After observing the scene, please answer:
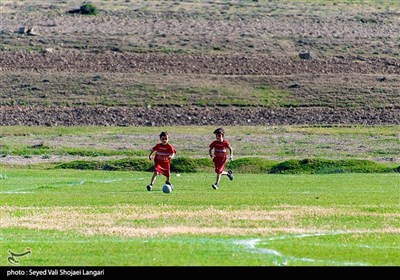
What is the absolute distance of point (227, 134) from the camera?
61.5 metres

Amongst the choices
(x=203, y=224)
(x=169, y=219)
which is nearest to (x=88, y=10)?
(x=169, y=219)

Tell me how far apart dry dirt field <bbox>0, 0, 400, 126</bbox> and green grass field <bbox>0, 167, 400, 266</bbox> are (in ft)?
116

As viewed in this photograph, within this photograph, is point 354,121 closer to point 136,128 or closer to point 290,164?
point 136,128

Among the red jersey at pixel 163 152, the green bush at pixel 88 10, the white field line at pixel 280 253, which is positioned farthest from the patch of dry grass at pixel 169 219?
the green bush at pixel 88 10

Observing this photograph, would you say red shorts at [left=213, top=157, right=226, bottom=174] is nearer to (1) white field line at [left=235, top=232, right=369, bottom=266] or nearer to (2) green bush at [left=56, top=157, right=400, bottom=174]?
(2) green bush at [left=56, top=157, right=400, bottom=174]

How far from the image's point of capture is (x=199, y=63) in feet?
270

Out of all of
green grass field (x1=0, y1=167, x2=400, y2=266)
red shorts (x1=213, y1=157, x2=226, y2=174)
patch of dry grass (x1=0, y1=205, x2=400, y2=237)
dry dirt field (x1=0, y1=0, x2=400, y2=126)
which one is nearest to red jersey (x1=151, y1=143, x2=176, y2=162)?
green grass field (x1=0, y1=167, x2=400, y2=266)

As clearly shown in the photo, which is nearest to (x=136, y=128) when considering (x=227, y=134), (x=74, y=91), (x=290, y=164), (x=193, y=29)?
(x=227, y=134)

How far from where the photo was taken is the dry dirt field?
7019cm

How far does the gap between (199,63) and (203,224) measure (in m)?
61.3

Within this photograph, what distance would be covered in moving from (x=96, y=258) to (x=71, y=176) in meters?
23.5

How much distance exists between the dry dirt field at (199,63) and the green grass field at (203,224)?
35.4m

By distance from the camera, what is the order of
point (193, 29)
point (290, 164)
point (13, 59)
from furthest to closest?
point (193, 29)
point (13, 59)
point (290, 164)

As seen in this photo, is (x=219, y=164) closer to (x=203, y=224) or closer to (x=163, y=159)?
(x=163, y=159)
